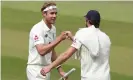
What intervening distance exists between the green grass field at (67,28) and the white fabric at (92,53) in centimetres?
440

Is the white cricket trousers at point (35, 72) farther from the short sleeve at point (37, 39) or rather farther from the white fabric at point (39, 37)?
the short sleeve at point (37, 39)

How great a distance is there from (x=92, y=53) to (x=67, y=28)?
9156 millimetres

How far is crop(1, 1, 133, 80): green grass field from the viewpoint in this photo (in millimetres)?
11320

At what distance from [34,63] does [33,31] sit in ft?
1.53

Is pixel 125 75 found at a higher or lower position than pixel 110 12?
lower

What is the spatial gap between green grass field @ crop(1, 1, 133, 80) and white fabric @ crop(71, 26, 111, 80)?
4.40m

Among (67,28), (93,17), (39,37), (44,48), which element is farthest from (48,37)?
(67,28)

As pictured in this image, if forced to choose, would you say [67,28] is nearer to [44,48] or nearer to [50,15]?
[50,15]

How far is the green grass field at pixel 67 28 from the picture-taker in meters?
11.3

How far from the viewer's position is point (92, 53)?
18.6ft

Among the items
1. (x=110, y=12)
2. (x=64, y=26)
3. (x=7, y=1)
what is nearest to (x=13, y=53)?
(x=64, y=26)

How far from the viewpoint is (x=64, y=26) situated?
15109 millimetres

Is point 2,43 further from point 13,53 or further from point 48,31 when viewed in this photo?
point 48,31

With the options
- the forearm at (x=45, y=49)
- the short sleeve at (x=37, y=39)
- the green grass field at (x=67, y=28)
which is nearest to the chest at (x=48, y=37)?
the short sleeve at (x=37, y=39)
